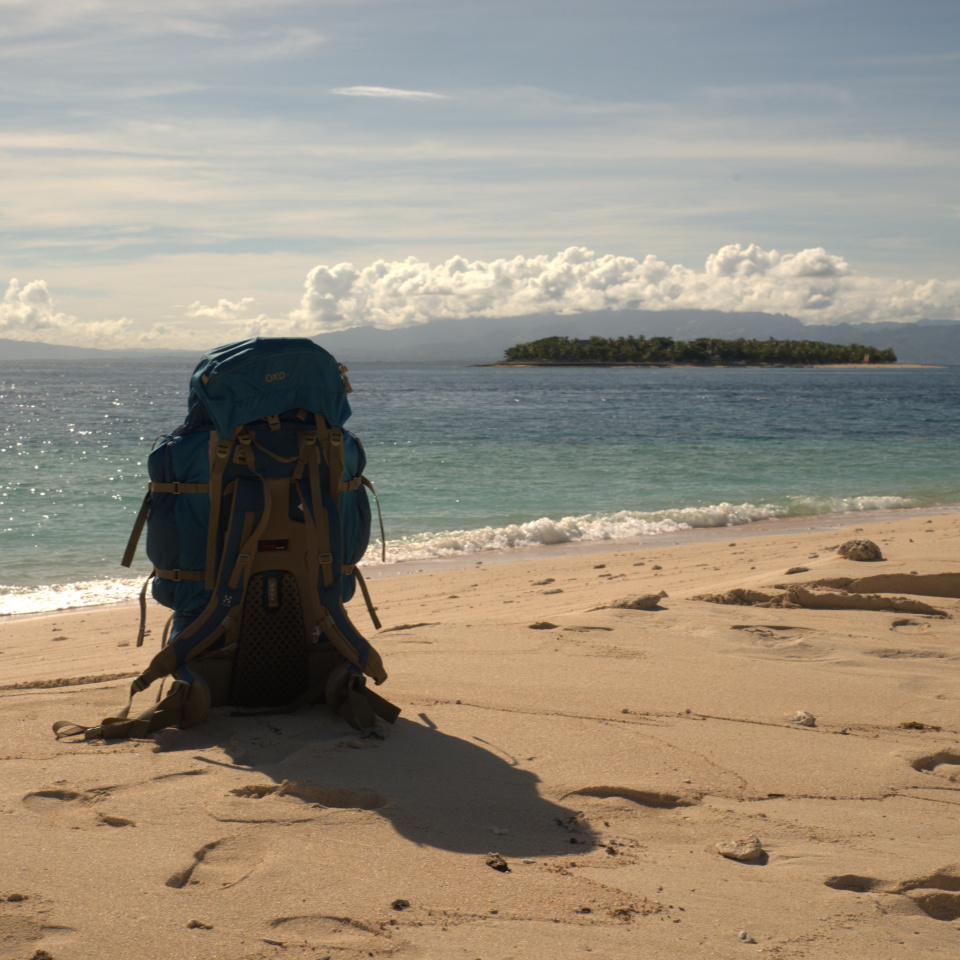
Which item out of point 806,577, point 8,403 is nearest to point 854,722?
point 806,577

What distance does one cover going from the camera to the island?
447 ft

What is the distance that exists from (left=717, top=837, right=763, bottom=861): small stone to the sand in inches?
1.0

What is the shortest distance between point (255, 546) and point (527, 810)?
1530 millimetres

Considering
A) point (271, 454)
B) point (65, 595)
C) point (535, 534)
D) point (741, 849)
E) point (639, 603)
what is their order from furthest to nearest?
point (535, 534) < point (65, 595) < point (639, 603) < point (271, 454) < point (741, 849)

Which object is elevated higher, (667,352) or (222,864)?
(667,352)

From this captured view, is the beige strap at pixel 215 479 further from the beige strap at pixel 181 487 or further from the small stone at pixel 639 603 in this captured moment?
the small stone at pixel 639 603

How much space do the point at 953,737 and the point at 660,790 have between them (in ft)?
5.01

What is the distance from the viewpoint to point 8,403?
4678cm

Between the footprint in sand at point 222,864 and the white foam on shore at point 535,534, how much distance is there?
6.24m

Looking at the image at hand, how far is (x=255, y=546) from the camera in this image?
3.43 meters

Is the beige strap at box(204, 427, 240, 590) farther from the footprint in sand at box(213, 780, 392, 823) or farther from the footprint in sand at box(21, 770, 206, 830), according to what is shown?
the footprint in sand at box(213, 780, 392, 823)

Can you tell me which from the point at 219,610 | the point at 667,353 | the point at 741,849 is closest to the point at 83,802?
the point at 219,610

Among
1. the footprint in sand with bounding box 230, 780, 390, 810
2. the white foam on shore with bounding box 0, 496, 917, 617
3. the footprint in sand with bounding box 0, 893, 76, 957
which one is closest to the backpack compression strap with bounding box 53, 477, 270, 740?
the footprint in sand with bounding box 230, 780, 390, 810

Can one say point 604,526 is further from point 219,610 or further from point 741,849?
point 741,849
